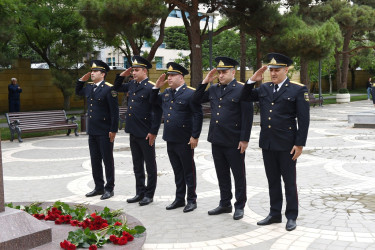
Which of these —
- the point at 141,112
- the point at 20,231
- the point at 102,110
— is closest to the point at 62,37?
the point at 102,110

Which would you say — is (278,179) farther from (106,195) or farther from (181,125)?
(106,195)

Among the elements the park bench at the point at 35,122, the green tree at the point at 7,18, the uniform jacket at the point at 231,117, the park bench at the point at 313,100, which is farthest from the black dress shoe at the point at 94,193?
the park bench at the point at 313,100

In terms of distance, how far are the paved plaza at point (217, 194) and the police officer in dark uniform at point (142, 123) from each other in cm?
40

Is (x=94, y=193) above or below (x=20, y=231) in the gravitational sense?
below

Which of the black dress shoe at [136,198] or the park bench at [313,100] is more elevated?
the park bench at [313,100]

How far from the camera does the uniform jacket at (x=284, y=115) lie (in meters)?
5.05

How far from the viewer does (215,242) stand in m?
4.84

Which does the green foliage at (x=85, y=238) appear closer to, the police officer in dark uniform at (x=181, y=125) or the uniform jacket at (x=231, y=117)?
the police officer in dark uniform at (x=181, y=125)

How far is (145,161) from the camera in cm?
639

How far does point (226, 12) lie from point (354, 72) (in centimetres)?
4076

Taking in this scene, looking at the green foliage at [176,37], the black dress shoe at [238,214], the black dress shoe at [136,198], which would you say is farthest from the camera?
the green foliage at [176,37]

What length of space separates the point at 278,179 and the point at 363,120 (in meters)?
11.4

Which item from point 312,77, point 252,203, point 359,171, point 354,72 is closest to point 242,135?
point 252,203

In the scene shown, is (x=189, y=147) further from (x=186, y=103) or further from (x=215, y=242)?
(x=215, y=242)
